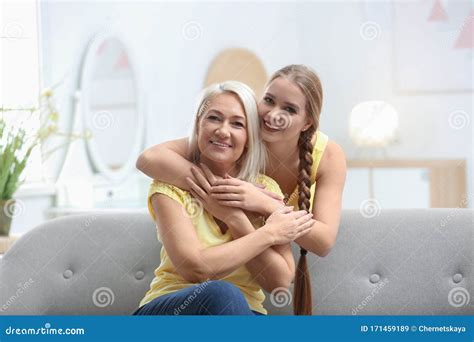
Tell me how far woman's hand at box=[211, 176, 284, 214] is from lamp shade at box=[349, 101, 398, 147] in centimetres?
163

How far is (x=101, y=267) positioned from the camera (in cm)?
168

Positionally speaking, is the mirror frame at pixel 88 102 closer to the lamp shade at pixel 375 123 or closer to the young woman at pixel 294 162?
the lamp shade at pixel 375 123

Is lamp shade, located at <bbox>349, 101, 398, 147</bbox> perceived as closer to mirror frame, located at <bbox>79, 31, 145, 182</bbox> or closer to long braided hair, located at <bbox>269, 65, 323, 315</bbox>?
mirror frame, located at <bbox>79, 31, 145, 182</bbox>

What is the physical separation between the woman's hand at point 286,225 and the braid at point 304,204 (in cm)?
7

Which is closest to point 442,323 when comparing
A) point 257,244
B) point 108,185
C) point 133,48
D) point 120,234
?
point 257,244

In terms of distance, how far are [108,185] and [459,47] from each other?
1.59 metres

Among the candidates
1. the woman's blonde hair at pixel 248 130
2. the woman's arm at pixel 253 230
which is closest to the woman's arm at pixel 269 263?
the woman's arm at pixel 253 230

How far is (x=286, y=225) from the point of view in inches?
54.7

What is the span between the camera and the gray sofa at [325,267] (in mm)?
1621

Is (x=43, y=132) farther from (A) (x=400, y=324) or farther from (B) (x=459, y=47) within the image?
(B) (x=459, y=47)

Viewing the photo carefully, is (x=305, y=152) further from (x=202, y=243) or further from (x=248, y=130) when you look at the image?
(x=202, y=243)

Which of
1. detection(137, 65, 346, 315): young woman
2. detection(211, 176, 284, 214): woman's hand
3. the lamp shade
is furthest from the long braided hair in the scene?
the lamp shade

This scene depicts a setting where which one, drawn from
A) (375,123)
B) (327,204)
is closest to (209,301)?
(327,204)

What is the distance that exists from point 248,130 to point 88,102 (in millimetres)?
1679
